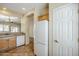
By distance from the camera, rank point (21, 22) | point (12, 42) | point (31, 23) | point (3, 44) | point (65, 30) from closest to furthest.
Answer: point (65, 30) → point (21, 22) → point (31, 23) → point (3, 44) → point (12, 42)

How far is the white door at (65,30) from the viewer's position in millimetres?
1990

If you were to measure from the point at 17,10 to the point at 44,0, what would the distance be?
1766 mm

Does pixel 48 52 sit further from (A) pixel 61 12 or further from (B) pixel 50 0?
(B) pixel 50 0

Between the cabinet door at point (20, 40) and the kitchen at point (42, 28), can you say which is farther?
the cabinet door at point (20, 40)

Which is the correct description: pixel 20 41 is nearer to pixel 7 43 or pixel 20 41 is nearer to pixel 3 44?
pixel 7 43

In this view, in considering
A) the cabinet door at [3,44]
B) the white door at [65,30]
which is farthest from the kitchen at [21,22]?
the white door at [65,30]

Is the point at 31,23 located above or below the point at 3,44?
above

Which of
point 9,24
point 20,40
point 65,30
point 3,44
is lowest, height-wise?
point 3,44

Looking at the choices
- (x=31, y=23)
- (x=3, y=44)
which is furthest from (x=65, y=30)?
(x=3, y=44)

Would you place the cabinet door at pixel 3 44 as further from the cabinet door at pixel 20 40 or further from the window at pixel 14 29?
the window at pixel 14 29

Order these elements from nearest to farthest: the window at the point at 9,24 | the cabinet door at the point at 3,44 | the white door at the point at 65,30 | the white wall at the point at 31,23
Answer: the white door at the point at 65,30 → the window at the point at 9,24 → the white wall at the point at 31,23 → the cabinet door at the point at 3,44

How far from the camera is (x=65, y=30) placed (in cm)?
217

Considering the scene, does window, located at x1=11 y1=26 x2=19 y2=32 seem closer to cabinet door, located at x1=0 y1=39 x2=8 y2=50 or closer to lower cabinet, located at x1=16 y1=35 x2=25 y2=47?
lower cabinet, located at x1=16 y1=35 x2=25 y2=47

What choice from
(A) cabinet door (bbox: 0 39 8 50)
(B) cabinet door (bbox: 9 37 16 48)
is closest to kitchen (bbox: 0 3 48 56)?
(A) cabinet door (bbox: 0 39 8 50)
